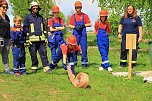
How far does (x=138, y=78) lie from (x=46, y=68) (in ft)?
9.57

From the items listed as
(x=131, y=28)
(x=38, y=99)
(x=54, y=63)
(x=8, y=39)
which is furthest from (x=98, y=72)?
(x=38, y=99)

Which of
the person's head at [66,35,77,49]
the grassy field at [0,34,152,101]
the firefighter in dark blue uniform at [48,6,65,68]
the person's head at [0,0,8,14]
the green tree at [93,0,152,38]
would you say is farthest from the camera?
the green tree at [93,0,152,38]

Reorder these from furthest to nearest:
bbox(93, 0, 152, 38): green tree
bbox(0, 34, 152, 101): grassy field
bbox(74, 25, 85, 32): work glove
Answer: bbox(93, 0, 152, 38): green tree, bbox(74, 25, 85, 32): work glove, bbox(0, 34, 152, 101): grassy field

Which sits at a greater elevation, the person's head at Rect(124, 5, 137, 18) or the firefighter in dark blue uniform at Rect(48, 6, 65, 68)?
the person's head at Rect(124, 5, 137, 18)

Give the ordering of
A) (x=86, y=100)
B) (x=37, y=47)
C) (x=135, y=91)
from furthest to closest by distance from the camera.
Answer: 1. (x=37, y=47)
2. (x=135, y=91)
3. (x=86, y=100)

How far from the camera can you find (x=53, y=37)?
11.3m

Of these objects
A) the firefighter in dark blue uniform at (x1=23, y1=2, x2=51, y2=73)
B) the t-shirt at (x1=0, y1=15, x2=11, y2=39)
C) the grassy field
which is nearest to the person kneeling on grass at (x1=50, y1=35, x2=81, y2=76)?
the grassy field

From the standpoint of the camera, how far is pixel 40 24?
10.8 meters

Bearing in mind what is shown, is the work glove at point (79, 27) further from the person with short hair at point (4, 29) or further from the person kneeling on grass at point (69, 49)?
the person with short hair at point (4, 29)

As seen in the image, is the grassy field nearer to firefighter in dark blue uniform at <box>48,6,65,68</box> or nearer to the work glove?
firefighter in dark blue uniform at <box>48,6,65,68</box>

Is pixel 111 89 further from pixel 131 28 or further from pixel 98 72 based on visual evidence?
pixel 131 28

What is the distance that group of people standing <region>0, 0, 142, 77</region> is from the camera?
9992 mm

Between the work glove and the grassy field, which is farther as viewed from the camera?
the work glove

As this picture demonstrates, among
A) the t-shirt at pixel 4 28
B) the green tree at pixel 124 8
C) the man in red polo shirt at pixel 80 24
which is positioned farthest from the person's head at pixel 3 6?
the green tree at pixel 124 8
